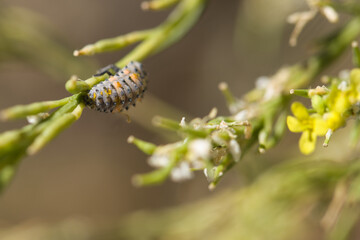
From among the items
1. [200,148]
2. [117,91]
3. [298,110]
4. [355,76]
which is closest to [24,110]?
[117,91]

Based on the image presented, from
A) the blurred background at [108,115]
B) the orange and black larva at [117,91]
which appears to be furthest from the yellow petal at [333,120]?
the blurred background at [108,115]

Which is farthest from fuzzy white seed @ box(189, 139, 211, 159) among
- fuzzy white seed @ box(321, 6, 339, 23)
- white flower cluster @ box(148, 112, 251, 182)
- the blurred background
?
the blurred background

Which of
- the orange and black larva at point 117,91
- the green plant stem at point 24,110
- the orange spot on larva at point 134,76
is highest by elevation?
the orange spot on larva at point 134,76

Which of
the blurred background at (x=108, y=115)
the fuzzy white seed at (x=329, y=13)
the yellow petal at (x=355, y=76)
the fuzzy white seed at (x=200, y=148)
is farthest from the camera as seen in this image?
the blurred background at (x=108, y=115)

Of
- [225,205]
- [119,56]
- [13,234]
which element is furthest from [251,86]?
[13,234]

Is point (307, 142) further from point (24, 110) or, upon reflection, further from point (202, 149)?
point (24, 110)

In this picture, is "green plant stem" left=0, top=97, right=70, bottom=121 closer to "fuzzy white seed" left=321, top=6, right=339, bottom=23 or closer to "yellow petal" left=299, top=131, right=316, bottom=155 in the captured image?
"yellow petal" left=299, top=131, right=316, bottom=155

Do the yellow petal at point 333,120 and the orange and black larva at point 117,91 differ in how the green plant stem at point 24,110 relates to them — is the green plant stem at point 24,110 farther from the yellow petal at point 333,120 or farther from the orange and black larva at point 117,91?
the yellow petal at point 333,120

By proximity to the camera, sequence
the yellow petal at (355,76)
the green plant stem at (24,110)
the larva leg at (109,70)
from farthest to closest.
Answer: the larva leg at (109,70)
the yellow petal at (355,76)
the green plant stem at (24,110)
